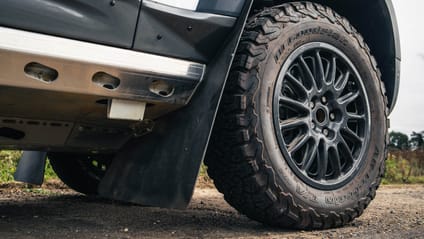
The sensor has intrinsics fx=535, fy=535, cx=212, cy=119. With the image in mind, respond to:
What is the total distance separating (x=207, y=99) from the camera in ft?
8.05

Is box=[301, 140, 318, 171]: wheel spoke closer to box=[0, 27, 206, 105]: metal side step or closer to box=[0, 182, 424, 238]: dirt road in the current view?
box=[0, 182, 424, 238]: dirt road

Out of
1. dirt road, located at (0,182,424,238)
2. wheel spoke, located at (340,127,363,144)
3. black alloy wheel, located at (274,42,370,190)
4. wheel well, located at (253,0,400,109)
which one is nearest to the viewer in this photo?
dirt road, located at (0,182,424,238)

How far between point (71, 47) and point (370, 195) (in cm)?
179

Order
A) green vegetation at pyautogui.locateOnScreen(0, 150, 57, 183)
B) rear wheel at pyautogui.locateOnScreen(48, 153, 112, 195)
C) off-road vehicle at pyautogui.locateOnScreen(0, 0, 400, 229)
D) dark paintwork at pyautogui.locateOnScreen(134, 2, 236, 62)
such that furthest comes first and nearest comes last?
green vegetation at pyautogui.locateOnScreen(0, 150, 57, 183) → rear wheel at pyautogui.locateOnScreen(48, 153, 112, 195) → dark paintwork at pyautogui.locateOnScreen(134, 2, 236, 62) → off-road vehicle at pyautogui.locateOnScreen(0, 0, 400, 229)

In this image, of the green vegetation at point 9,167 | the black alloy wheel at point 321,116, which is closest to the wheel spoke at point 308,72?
the black alloy wheel at point 321,116

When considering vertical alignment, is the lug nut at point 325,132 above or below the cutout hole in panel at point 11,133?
above

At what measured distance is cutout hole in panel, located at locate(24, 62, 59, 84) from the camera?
2037 mm

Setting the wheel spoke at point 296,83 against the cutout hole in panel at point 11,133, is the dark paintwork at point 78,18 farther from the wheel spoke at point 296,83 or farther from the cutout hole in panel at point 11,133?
the wheel spoke at point 296,83

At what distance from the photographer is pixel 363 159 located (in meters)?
2.96

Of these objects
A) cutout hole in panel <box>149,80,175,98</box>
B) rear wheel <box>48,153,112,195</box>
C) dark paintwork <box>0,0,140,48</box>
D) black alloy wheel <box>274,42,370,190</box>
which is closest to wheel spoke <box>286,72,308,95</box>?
black alloy wheel <box>274,42,370,190</box>

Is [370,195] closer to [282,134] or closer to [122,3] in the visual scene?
[282,134]

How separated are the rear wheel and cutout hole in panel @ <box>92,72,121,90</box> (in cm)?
196

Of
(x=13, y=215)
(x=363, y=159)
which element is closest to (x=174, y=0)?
(x=363, y=159)

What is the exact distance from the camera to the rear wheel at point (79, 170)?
416 centimetres
